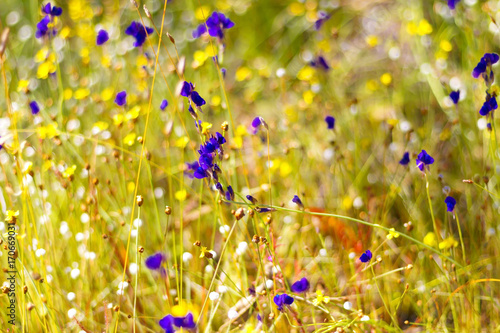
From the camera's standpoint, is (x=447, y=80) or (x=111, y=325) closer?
(x=111, y=325)

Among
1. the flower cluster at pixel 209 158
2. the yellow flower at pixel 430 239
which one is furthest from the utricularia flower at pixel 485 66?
the flower cluster at pixel 209 158

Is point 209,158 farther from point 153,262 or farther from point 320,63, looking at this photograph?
point 320,63

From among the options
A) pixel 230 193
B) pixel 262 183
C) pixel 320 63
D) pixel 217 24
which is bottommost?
pixel 262 183

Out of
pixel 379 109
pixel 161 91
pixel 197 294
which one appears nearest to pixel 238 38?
pixel 161 91

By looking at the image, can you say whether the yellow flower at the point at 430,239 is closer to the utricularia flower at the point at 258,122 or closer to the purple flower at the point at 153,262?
the utricularia flower at the point at 258,122

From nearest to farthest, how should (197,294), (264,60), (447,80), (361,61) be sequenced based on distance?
1. (197,294)
2. (447,80)
3. (361,61)
4. (264,60)

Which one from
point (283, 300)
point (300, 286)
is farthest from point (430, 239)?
point (283, 300)

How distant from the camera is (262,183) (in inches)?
69.8

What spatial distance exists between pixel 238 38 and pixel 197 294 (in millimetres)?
2109

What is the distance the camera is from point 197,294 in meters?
1.56

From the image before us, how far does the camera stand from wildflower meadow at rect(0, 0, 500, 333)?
1.28m

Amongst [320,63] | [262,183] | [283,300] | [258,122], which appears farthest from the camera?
[320,63]

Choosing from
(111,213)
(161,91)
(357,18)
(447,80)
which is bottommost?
(111,213)

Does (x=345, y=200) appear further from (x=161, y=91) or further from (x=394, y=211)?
(x=161, y=91)
